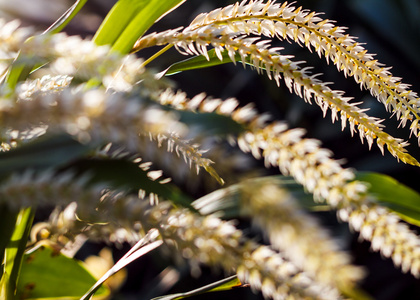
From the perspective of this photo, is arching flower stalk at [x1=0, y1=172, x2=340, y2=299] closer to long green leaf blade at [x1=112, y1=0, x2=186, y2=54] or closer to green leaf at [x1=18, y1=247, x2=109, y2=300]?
long green leaf blade at [x1=112, y1=0, x2=186, y2=54]

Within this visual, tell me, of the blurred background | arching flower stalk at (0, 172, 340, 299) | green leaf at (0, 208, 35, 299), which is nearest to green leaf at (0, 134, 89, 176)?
arching flower stalk at (0, 172, 340, 299)

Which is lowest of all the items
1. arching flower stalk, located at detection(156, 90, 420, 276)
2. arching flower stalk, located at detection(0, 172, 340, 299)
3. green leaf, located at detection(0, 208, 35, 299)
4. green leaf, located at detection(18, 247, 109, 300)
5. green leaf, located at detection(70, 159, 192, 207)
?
green leaf, located at detection(18, 247, 109, 300)

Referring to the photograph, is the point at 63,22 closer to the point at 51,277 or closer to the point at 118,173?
the point at 118,173

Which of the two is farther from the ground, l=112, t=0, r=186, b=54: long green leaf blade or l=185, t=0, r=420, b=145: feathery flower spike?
l=185, t=0, r=420, b=145: feathery flower spike

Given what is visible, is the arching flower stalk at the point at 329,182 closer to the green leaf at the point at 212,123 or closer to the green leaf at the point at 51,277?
the green leaf at the point at 212,123

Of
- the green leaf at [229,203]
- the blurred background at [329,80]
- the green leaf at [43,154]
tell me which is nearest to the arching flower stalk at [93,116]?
the green leaf at [43,154]

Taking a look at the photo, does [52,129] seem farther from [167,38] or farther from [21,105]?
[167,38]

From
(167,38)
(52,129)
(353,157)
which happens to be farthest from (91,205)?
(353,157)
